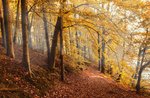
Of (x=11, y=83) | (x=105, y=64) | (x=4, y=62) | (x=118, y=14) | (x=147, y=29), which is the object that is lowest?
(x=105, y=64)

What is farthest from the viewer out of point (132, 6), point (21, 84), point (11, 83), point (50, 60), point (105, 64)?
point (105, 64)

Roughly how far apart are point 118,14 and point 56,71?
273 inches

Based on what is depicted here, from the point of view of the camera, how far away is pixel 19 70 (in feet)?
36.1

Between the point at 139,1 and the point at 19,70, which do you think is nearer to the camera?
the point at 19,70

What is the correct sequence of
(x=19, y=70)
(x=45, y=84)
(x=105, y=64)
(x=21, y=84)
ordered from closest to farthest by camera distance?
(x=21, y=84) → (x=19, y=70) → (x=45, y=84) → (x=105, y=64)

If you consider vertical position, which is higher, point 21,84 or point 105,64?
A: point 21,84

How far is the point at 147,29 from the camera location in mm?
18344

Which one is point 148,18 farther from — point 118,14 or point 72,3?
point 72,3

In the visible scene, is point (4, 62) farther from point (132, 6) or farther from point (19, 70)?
point (132, 6)

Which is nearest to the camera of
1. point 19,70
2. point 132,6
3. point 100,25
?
point 19,70

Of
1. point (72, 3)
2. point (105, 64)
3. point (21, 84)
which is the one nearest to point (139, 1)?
point (72, 3)

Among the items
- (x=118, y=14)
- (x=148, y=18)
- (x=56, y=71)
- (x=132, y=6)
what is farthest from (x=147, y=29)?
(x=56, y=71)

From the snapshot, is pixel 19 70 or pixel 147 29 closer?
pixel 19 70

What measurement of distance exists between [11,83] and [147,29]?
13.5 metres
